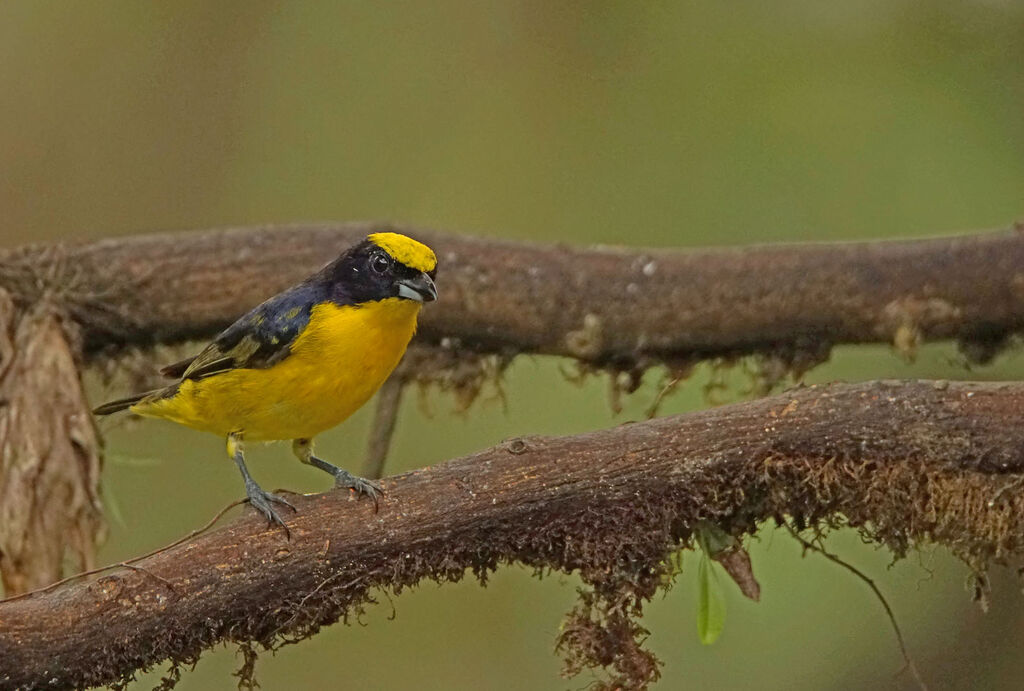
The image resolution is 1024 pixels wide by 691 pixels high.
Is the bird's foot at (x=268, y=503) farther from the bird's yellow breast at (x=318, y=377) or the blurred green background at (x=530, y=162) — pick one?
the blurred green background at (x=530, y=162)

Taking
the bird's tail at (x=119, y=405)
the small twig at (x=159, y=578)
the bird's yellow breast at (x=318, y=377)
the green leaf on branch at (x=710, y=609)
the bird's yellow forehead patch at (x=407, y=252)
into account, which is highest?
the bird's yellow forehead patch at (x=407, y=252)

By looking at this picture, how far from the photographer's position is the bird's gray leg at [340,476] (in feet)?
8.39

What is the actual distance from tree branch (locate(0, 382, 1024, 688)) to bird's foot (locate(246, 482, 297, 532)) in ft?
0.08

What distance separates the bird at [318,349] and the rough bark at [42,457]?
61cm

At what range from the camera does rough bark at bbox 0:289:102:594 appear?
3.41 metres

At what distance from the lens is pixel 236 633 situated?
2.51 meters

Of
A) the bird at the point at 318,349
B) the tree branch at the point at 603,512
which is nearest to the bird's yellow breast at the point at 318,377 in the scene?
the bird at the point at 318,349

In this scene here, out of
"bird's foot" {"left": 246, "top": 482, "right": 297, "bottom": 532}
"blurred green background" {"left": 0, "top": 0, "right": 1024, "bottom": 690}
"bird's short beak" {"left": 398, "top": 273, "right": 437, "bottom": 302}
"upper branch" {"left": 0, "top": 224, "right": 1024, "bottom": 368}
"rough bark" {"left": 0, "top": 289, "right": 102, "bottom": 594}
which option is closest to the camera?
"bird's foot" {"left": 246, "top": 482, "right": 297, "bottom": 532}

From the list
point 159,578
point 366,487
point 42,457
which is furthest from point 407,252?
point 42,457

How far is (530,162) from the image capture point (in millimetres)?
6352

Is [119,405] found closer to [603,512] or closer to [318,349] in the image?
[318,349]

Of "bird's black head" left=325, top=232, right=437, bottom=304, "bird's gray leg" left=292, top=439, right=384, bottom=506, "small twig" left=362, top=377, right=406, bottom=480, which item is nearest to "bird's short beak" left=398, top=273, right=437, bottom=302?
"bird's black head" left=325, top=232, right=437, bottom=304

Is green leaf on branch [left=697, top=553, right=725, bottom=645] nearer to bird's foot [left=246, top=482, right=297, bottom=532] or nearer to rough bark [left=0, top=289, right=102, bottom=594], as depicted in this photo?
bird's foot [left=246, top=482, right=297, bottom=532]

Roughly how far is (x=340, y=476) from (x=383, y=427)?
928 mm
